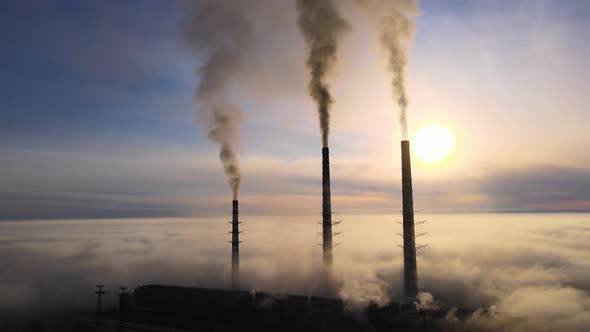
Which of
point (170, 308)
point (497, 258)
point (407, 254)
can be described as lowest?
point (497, 258)

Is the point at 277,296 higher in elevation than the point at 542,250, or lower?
higher

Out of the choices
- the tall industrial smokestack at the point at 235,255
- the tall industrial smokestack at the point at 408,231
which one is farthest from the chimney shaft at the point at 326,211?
the tall industrial smokestack at the point at 235,255

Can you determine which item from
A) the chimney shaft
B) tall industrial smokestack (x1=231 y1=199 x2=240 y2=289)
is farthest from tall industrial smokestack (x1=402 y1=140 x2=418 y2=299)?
tall industrial smokestack (x1=231 y1=199 x2=240 y2=289)

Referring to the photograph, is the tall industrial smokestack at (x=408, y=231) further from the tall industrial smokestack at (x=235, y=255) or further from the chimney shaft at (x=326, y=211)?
the tall industrial smokestack at (x=235, y=255)

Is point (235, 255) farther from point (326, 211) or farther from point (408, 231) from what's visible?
point (408, 231)

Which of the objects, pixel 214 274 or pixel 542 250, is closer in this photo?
pixel 214 274

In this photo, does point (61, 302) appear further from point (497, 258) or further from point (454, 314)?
point (497, 258)

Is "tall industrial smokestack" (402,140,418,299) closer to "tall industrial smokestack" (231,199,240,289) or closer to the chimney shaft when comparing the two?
the chimney shaft

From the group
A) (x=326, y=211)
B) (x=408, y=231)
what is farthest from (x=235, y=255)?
(x=408, y=231)

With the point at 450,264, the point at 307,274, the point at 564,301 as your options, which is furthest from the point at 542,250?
the point at 307,274
